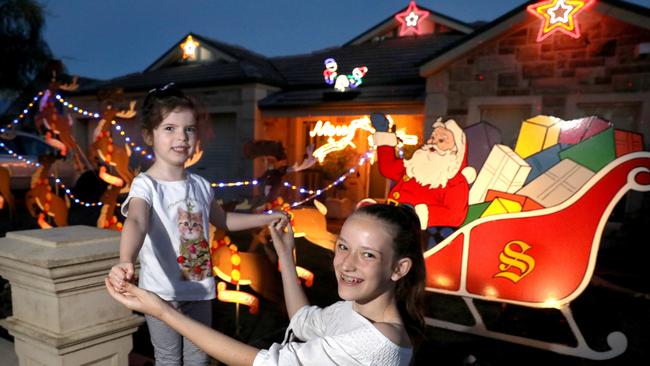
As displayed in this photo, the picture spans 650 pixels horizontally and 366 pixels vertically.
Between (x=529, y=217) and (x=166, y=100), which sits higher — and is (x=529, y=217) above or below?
below

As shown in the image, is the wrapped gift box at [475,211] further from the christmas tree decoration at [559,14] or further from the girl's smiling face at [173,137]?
the christmas tree decoration at [559,14]

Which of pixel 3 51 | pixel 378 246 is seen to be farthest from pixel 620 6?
pixel 3 51

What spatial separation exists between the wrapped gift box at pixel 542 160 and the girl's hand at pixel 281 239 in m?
2.19

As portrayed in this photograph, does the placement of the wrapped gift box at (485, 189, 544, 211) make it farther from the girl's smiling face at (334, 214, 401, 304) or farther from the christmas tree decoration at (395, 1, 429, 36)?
the christmas tree decoration at (395, 1, 429, 36)

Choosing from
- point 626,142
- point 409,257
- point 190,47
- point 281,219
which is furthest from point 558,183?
point 190,47

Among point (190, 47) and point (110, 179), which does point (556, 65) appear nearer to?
point (110, 179)

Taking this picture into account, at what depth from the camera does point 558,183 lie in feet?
9.73

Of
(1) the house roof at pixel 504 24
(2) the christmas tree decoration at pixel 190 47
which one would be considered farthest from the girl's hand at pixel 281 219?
(2) the christmas tree decoration at pixel 190 47

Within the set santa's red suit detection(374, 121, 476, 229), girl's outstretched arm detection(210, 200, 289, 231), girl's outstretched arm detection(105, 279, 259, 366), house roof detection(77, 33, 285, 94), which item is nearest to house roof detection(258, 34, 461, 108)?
house roof detection(77, 33, 285, 94)

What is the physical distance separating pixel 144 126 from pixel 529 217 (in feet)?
8.85

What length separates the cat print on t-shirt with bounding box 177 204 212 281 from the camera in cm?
187

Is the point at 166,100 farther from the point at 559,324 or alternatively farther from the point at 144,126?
the point at 559,324

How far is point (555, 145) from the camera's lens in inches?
118

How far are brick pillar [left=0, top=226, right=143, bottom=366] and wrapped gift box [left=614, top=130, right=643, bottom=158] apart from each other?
3227 mm
